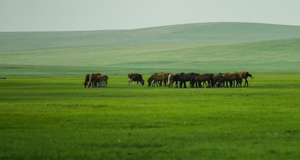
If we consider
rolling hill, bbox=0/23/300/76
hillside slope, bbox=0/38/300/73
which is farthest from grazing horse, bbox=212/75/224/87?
hillside slope, bbox=0/38/300/73

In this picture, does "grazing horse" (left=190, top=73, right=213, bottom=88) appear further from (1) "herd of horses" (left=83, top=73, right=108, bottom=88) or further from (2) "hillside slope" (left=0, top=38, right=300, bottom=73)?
(2) "hillside slope" (left=0, top=38, right=300, bottom=73)

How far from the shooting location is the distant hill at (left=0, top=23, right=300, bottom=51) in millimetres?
170250

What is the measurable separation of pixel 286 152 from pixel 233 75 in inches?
1229

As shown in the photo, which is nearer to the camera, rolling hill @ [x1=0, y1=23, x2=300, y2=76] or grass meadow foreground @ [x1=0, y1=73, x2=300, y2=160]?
grass meadow foreground @ [x1=0, y1=73, x2=300, y2=160]

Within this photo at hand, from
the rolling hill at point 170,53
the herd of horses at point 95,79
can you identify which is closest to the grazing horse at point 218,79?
the herd of horses at point 95,79

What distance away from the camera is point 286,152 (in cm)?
1191

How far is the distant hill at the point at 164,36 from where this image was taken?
6703 inches

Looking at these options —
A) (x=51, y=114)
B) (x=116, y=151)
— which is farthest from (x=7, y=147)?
(x=51, y=114)

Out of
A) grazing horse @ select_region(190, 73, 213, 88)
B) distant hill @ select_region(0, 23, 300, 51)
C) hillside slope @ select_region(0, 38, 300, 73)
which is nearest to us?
grazing horse @ select_region(190, 73, 213, 88)

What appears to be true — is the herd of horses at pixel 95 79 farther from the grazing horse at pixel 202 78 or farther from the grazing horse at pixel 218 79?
the grazing horse at pixel 218 79

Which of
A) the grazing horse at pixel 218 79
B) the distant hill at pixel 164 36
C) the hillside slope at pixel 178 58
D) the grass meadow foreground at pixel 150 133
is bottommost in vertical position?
the grass meadow foreground at pixel 150 133

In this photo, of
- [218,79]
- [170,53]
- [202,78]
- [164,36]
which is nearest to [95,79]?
[202,78]

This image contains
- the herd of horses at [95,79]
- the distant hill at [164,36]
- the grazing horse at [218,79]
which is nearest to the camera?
the grazing horse at [218,79]

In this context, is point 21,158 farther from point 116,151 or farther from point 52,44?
point 52,44
